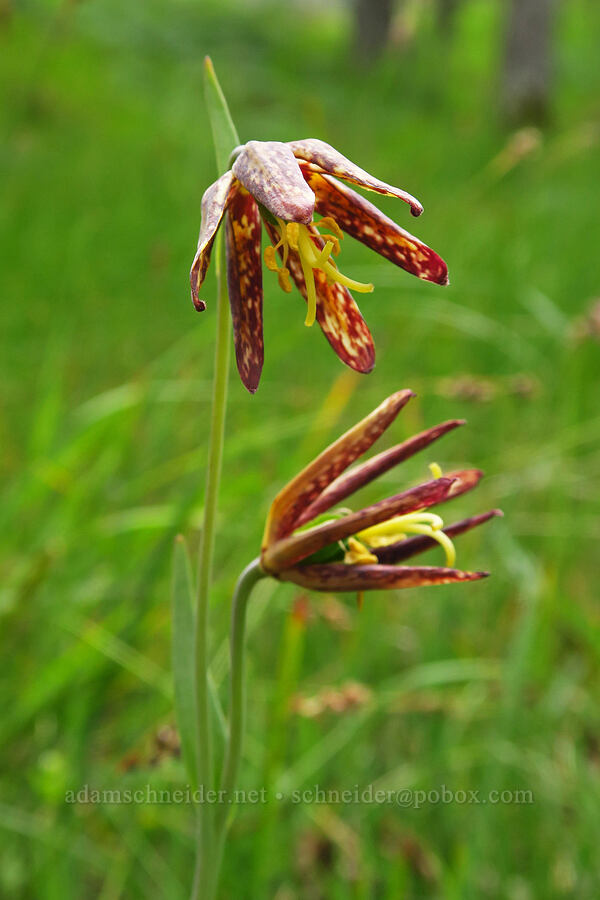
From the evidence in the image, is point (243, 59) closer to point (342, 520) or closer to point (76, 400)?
point (76, 400)

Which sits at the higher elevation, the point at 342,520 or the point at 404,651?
the point at 342,520

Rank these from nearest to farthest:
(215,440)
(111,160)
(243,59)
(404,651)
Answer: (215,440) → (404,651) → (111,160) → (243,59)

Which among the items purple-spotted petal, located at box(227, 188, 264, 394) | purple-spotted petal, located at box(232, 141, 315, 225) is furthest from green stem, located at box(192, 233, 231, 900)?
purple-spotted petal, located at box(232, 141, 315, 225)

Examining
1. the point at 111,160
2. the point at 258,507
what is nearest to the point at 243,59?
the point at 111,160

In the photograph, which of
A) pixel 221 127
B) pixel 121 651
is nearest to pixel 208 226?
pixel 221 127

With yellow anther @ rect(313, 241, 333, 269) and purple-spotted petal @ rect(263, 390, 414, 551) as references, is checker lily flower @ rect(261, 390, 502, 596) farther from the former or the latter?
yellow anther @ rect(313, 241, 333, 269)

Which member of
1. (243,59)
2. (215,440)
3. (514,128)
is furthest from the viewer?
(243,59)

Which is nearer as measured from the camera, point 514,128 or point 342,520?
point 342,520

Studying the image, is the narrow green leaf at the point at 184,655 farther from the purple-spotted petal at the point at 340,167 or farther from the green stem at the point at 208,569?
the purple-spotted petal at the point at 340,167
